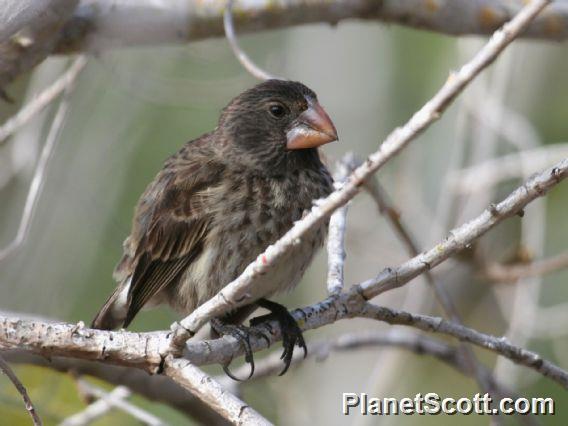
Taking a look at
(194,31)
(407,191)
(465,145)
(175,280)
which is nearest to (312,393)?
(407,191)

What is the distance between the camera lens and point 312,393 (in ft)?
18.8

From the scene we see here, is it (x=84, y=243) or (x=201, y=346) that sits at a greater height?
(x=84, y=243)

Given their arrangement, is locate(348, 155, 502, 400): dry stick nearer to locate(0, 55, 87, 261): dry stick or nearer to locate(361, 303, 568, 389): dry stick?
locate(361, 303, 568, 389): dry stick

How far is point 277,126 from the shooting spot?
12.7 feet

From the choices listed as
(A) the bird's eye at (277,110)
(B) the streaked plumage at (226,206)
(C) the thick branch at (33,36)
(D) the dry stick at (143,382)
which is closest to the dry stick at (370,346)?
(D) the dry stick at (143,382)

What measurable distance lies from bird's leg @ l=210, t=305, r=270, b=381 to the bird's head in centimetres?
56

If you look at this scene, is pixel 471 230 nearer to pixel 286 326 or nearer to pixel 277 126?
pixel 286 326

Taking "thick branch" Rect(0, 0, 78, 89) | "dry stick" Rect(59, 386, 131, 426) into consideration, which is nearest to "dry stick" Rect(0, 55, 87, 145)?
"thick branch" Rect(0, 0, 78, 89)

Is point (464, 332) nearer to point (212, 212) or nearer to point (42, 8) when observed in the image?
point (212, 212)

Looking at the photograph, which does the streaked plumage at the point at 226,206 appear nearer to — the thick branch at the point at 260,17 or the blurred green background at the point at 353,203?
the thick branch at the point at 260,17

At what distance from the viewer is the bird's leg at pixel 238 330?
2979 mm

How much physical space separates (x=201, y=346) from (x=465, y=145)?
3.77 meters

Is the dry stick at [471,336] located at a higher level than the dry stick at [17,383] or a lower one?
higher

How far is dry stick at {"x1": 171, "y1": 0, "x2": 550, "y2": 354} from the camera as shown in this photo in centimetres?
179
